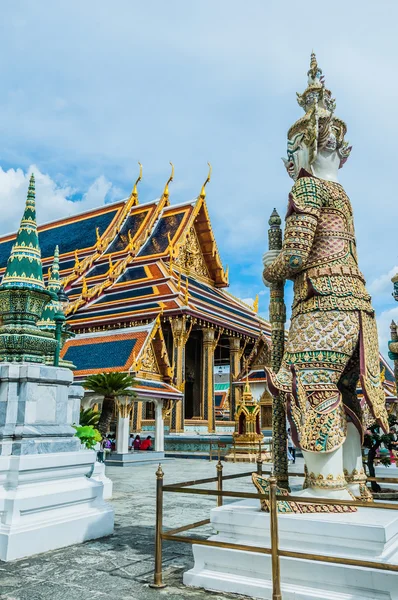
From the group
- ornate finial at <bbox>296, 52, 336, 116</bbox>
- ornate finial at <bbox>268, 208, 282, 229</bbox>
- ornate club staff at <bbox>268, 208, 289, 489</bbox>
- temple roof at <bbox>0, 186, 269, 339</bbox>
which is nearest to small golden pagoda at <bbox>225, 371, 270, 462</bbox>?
temple roof at <bbox>0, 186, 269, 339</bbox>

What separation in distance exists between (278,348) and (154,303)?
1614cm

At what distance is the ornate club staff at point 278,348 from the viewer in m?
3.83

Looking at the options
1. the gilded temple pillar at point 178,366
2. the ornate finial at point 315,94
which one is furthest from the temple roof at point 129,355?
the ornate finial at point 315,94

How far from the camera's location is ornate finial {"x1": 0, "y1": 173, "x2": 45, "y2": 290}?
16.5ft

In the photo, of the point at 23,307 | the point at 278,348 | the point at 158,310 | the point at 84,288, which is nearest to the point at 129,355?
the point at 158,310

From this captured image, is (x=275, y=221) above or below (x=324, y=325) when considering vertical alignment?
above

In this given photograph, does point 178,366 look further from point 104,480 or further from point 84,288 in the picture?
point 104,480

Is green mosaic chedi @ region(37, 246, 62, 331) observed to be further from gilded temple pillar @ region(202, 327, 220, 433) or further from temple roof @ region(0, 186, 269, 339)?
gilded temple pillar @ region(202, 327, 220, 433)

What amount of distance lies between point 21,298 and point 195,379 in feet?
68.8

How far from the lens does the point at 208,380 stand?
69.5ft

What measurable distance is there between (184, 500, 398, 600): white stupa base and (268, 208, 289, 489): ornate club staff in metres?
0.42

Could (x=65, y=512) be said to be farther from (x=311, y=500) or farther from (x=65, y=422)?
(x=311, y=500)

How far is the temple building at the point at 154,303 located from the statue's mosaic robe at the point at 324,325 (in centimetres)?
1179

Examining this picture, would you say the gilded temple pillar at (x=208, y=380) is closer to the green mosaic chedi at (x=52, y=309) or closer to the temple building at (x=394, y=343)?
the temple building at (x=394, y=343)
